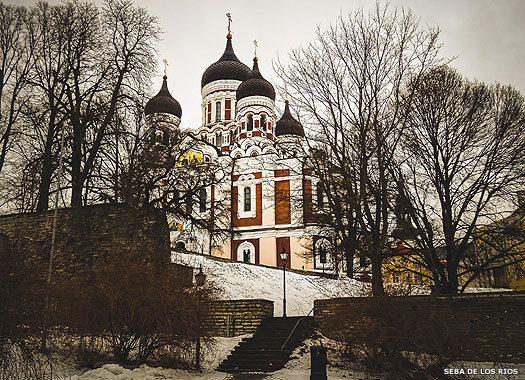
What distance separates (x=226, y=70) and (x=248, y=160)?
39.4 ft

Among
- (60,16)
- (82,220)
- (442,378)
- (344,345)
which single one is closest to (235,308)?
(344,345)

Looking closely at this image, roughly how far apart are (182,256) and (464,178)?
14.6 meters

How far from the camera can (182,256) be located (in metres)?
24.9

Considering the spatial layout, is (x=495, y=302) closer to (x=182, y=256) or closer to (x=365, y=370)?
(x=365, y=370)

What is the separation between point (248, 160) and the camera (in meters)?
39.4

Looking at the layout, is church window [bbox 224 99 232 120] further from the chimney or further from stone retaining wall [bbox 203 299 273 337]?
the chimney

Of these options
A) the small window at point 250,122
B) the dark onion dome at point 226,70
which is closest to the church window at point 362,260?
the small window at point 250,122

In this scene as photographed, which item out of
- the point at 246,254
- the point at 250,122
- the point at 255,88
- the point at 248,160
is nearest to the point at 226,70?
the point at 255,88

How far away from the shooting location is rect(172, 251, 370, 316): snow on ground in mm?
20312

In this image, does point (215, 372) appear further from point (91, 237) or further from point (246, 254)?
point (246, 254)

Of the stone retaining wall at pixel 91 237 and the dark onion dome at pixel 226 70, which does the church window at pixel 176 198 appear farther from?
the dark onion dome at pixel 226 70

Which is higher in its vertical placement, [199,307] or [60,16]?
[60,16]

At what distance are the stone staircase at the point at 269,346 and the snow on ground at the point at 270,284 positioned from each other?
4.65 metres

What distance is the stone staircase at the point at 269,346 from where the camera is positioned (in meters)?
12.3
